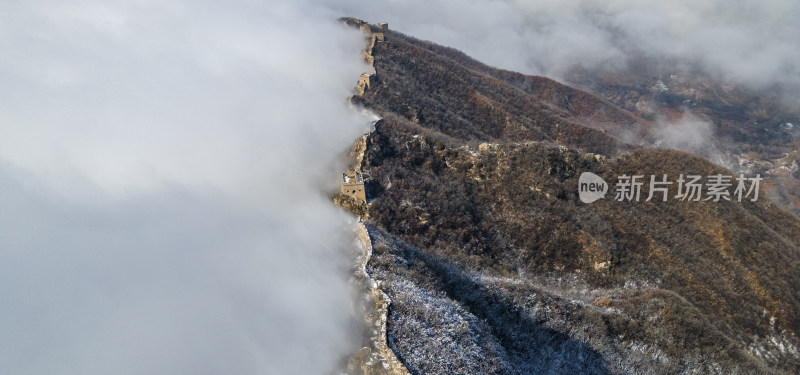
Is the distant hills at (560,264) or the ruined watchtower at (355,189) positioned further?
the ruined watchtower at (355,189)

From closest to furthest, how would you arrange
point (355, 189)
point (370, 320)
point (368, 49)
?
point (370, 320), point (355, 189), point (368, 49)

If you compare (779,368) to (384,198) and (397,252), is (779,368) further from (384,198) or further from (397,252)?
(384,198)

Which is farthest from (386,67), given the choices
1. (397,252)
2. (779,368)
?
(779,368)

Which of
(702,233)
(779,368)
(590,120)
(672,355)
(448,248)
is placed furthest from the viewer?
(590,120)
